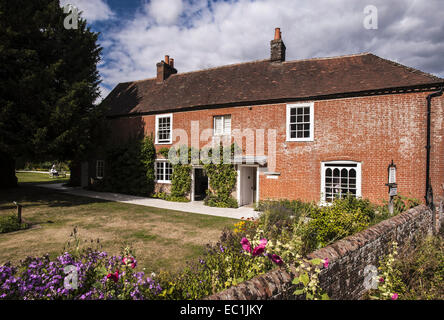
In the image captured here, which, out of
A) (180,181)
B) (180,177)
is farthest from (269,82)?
(180,181)

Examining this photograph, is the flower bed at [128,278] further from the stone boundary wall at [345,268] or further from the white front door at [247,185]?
the white front door at [247,185]

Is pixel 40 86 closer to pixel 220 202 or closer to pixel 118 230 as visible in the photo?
pixel 118 230

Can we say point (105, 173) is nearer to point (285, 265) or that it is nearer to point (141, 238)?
point (141, 238)

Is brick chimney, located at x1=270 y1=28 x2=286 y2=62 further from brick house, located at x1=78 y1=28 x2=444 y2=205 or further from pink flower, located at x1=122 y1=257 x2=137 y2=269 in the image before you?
pink flower, located at x1=122 y1=257 x2=137 y2=269

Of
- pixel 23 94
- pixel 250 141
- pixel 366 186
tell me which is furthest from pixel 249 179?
pixel 23 94

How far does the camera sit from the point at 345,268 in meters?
4.26

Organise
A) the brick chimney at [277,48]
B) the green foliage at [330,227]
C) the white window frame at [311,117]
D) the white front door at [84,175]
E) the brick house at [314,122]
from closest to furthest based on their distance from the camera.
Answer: the green foliage at [330,227] → the brick house at [314,122] → the white window frame at [311,117] → the brick chimney at [277,48] → the white front door at [84,175]

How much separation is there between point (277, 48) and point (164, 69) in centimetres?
960

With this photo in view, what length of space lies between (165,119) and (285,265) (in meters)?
15.3

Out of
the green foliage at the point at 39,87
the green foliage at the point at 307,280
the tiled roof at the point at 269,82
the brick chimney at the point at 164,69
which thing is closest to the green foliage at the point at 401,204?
the tiled roof at the point at 269,82

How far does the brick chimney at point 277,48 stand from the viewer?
15.4m

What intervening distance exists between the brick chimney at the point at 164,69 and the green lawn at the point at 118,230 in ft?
37.5

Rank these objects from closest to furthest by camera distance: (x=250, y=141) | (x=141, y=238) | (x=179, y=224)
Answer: (x=141, y=238)
(x=179, y=224)
(x=250, y=141)

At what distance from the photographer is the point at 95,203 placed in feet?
45.7
